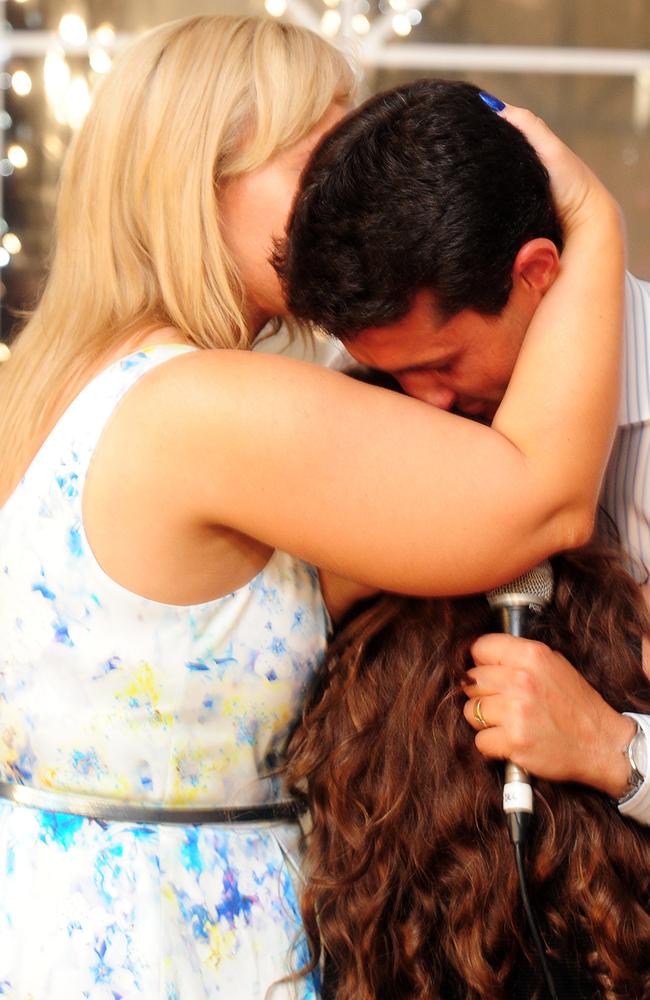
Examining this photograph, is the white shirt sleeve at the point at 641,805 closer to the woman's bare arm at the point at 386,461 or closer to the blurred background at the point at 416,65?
the woman's bare arm at the point at 386,461

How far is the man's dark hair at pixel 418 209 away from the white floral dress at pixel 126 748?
0.78ft

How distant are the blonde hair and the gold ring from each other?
0.54 meters

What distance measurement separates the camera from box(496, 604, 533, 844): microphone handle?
1.25m

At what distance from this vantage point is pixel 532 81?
167 inches

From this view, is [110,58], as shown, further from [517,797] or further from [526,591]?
[517,797]

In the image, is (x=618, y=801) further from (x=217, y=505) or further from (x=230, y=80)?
(x=230, y=80)

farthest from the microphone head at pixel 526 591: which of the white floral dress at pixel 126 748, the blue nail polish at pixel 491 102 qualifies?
the blue nail polish at pixel 491 102

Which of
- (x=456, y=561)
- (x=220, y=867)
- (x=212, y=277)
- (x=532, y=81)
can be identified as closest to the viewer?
(x=456, y=561)

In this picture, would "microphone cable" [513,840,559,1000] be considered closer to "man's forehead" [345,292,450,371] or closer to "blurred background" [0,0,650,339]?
"man's forehead" [345,292,450,371]

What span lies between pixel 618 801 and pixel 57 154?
3.69 meters

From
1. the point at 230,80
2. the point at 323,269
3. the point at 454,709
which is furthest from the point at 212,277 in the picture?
the point at 454,709

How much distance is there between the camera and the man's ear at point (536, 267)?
4.54ft

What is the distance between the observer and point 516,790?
1283 millimetres

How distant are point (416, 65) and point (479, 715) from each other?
3384 mm
